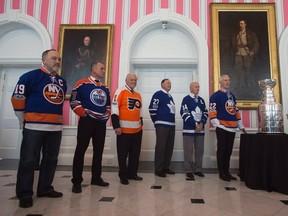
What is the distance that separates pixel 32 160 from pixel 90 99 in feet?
2.80

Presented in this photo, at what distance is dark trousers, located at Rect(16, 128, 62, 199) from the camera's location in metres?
1.93

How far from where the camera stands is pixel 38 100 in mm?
2006

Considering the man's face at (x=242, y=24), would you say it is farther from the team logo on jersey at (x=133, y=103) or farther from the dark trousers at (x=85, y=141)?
the dark trousers at (x=85, y=141)

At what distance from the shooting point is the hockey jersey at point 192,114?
10.9ft

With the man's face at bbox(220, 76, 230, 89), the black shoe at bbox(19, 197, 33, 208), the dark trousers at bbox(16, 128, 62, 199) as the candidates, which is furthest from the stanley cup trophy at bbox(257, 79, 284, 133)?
the black shoe at bbox(19, 197, 33, 208)

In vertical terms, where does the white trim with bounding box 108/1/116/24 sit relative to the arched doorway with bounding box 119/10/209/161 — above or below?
above

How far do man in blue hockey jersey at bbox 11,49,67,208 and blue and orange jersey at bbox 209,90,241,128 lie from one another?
2.05m

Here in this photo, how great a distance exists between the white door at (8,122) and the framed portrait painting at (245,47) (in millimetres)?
4462

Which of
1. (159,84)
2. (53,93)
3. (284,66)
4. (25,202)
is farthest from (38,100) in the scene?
(284,66)

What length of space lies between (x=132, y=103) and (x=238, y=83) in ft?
8.14

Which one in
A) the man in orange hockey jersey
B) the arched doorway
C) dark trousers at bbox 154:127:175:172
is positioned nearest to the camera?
the man in orange hockey jersey

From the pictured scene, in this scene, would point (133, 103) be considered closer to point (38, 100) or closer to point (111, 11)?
point (38, 100)

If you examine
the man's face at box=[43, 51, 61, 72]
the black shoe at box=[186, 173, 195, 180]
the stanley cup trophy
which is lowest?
the black shoe at box=[186, 173, 195, 180]

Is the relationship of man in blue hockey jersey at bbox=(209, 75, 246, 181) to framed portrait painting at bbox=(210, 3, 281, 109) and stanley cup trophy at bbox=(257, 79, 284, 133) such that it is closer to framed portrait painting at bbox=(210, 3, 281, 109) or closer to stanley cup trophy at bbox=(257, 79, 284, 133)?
stanley cup trophy at bbox=(257, 79, 284, 133)
